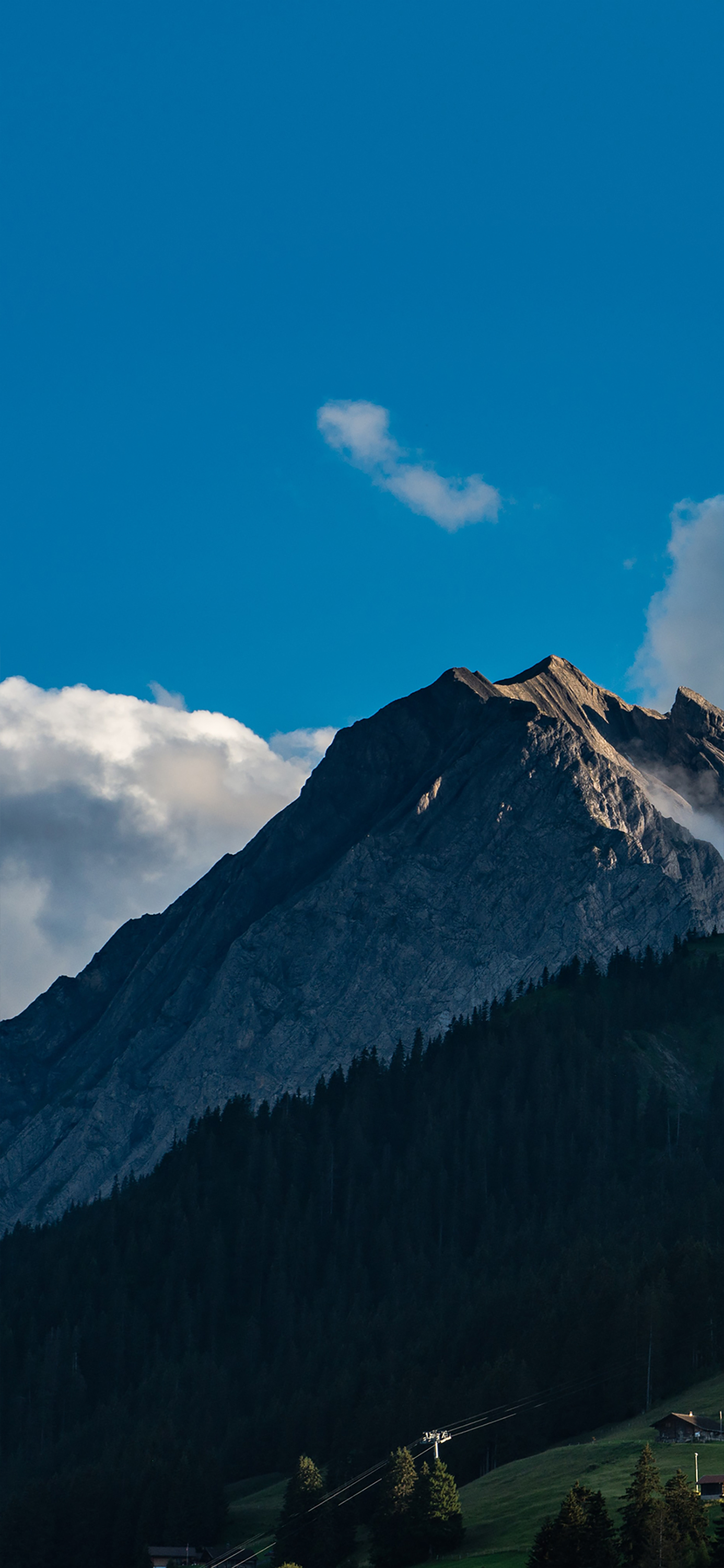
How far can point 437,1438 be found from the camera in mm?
141125

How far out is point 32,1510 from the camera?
15912 centimetres

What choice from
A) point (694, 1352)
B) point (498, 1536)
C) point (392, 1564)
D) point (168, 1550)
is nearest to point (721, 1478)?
point (498, 1536)

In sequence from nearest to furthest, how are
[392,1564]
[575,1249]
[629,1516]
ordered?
[629,1516] → [392,1564] → [575,1249]

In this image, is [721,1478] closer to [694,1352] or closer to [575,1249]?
[694,1352]

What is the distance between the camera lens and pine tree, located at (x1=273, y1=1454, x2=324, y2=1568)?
5025 inches

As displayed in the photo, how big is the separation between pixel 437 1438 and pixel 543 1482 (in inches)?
749

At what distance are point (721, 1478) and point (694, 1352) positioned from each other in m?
50.4

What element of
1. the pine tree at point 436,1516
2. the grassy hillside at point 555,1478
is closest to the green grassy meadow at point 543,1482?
the grassy hillside at point 555,1478

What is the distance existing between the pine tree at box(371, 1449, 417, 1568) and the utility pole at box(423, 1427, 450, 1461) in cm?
1518

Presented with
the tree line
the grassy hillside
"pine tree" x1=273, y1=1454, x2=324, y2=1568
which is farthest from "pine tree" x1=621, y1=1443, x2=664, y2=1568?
"pine tree" x1=273, y1=1454, x2=324, y2=1568

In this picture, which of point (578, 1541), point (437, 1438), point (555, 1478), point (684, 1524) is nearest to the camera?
point (684, 1524)

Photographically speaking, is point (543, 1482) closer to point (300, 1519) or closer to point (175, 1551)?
point (300, 1519)

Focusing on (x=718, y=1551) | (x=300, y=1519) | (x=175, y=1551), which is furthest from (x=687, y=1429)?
(x=175, y=1551)

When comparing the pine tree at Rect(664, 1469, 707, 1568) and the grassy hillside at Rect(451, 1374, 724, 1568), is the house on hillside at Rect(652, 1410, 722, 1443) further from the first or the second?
the pine tree at Rect(664, 1469, 707, 1568)
